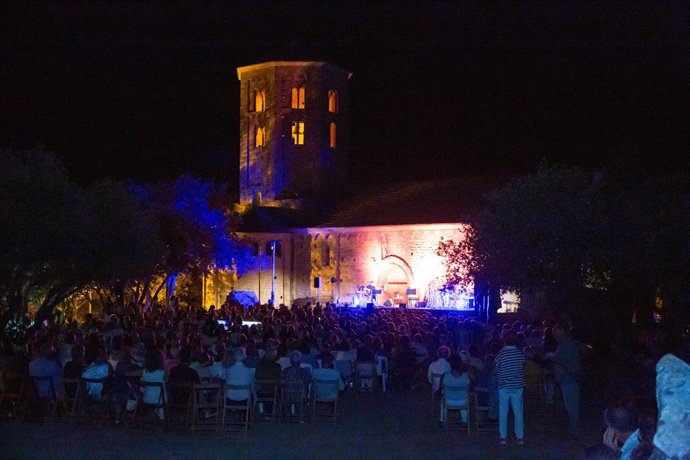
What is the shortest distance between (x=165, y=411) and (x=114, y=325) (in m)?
8.17

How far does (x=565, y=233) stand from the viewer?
2103cm

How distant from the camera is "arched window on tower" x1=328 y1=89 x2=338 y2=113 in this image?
5628cm

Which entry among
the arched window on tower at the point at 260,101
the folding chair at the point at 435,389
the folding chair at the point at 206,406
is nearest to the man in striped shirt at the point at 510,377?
the folding chair at the point at 435,389

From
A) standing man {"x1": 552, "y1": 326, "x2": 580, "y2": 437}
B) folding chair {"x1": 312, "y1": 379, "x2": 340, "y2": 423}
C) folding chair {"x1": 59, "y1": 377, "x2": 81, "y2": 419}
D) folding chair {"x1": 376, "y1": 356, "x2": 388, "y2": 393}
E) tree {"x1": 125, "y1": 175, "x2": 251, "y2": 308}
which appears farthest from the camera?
tree {"x1": 125, "y1": 175, "x2": 251, "y2": 308}

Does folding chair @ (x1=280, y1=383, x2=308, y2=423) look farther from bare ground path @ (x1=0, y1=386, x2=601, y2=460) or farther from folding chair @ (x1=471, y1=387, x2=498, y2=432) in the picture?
folding chair @ (x1=471, y1=387, x2=498, y2=432)

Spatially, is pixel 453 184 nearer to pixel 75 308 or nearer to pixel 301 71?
Answer: pixel 301 71

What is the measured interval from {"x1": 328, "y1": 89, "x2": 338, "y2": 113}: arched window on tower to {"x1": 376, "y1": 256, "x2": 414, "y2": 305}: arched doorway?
11780 millimetres

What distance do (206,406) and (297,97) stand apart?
141ft

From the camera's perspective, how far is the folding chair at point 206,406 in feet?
43.9

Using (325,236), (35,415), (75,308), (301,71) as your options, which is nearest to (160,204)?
(75,308)

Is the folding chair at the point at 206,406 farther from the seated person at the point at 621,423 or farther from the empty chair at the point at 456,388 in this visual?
the seated person at the point at 621,423

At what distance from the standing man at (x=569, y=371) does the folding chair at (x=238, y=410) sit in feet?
14.2

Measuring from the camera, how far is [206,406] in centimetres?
1350

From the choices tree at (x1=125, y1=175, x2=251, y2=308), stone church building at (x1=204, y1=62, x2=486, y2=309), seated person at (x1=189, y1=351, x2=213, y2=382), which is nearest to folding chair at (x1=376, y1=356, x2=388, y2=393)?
seated person at (x1=189, y1=351, x2=213, y2=382)
